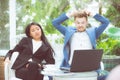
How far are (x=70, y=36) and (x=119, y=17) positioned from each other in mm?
1937

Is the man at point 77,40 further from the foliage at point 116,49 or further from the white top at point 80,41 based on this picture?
the foliage at point 116,49

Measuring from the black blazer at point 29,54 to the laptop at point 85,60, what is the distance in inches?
44.6

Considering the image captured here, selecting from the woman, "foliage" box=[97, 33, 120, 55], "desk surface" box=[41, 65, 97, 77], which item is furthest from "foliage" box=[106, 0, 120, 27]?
"desk surface" box=[41, 65, 97, 77]

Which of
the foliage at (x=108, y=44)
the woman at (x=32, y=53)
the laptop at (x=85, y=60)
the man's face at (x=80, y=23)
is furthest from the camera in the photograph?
the foliage at (x=108, y=44)

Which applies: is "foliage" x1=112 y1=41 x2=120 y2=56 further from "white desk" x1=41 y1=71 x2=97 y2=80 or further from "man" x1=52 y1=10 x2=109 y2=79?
"white desk" x1=41 y1=71 x2=97 y2=80

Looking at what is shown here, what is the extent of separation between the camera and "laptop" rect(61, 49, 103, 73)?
1.67 metres

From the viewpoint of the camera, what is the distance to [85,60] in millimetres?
1725

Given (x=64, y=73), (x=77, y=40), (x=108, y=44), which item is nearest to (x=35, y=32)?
(x=77, y=40)

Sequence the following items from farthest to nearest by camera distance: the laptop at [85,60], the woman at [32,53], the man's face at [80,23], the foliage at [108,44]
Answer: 1. the foliage at [108,44]
2. the woman at [32,53]
3. the man's face at [80,23]
4. the laptop at [85,60]

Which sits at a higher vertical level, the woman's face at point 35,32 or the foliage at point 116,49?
the woman's face at point 35,32

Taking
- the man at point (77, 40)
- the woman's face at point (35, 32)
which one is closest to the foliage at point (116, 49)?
the woman's face at point (35, 32)

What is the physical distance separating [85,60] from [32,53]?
4.02 ft

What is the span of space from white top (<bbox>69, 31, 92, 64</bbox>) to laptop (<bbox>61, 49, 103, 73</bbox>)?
409 millimetres

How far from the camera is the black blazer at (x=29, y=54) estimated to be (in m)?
2.84
